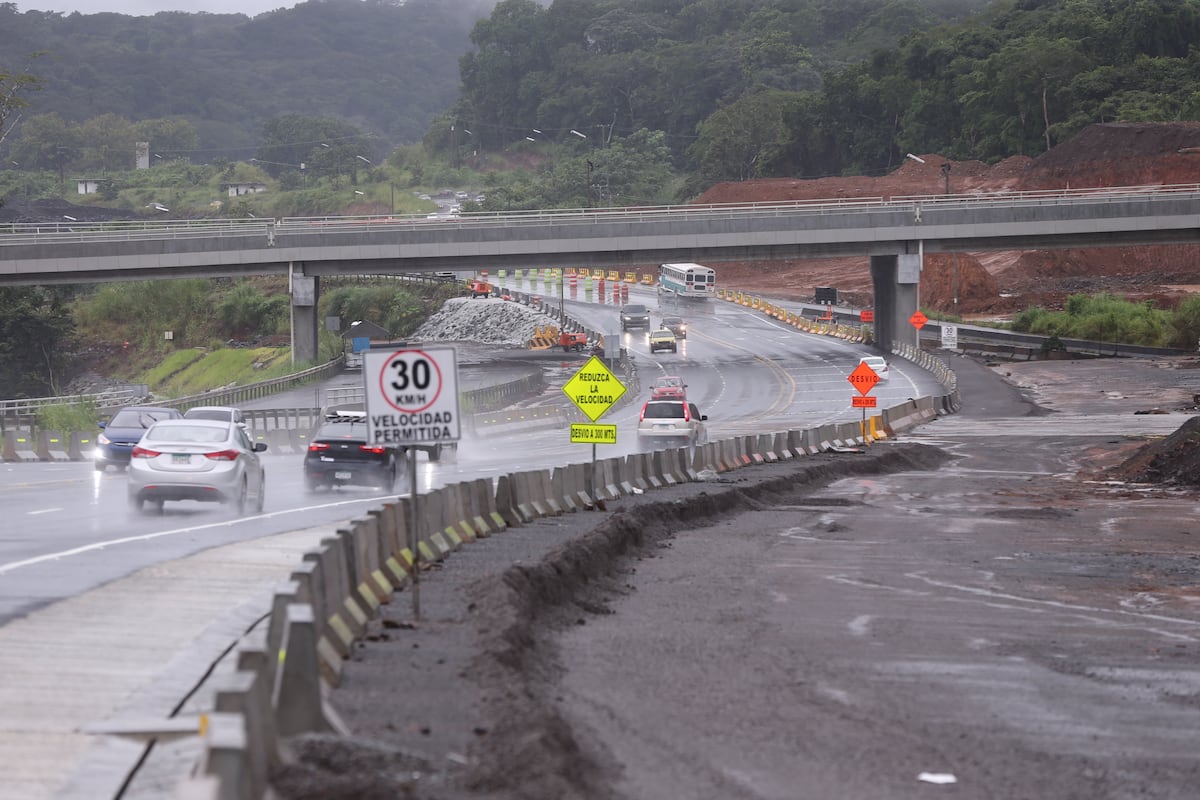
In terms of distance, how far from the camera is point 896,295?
85000 millimetres

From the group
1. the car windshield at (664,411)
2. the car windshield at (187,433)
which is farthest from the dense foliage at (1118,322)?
the car windshield at (187,433)

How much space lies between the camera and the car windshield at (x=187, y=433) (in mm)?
24156

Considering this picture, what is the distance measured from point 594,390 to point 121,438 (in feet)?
39.0

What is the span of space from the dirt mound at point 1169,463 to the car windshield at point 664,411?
40.7 ft

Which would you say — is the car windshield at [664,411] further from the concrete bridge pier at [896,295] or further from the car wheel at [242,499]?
the concrete bridge pier at [896,295]

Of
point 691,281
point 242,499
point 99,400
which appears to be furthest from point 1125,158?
point 242,499

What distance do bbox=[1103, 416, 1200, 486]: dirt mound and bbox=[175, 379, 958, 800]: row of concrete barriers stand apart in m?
10.8

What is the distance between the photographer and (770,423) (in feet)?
202

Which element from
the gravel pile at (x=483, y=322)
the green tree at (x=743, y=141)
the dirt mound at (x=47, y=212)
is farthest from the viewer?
the green tree at (x=743, y=141)

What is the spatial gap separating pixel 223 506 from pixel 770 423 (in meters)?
38.5

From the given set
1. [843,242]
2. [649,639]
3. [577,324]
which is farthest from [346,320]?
[649,639]

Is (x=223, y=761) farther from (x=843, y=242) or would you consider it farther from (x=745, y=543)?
(x=843, y=242)

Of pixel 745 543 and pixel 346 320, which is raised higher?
pixel 346 320

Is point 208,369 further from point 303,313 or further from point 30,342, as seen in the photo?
point 303,313
